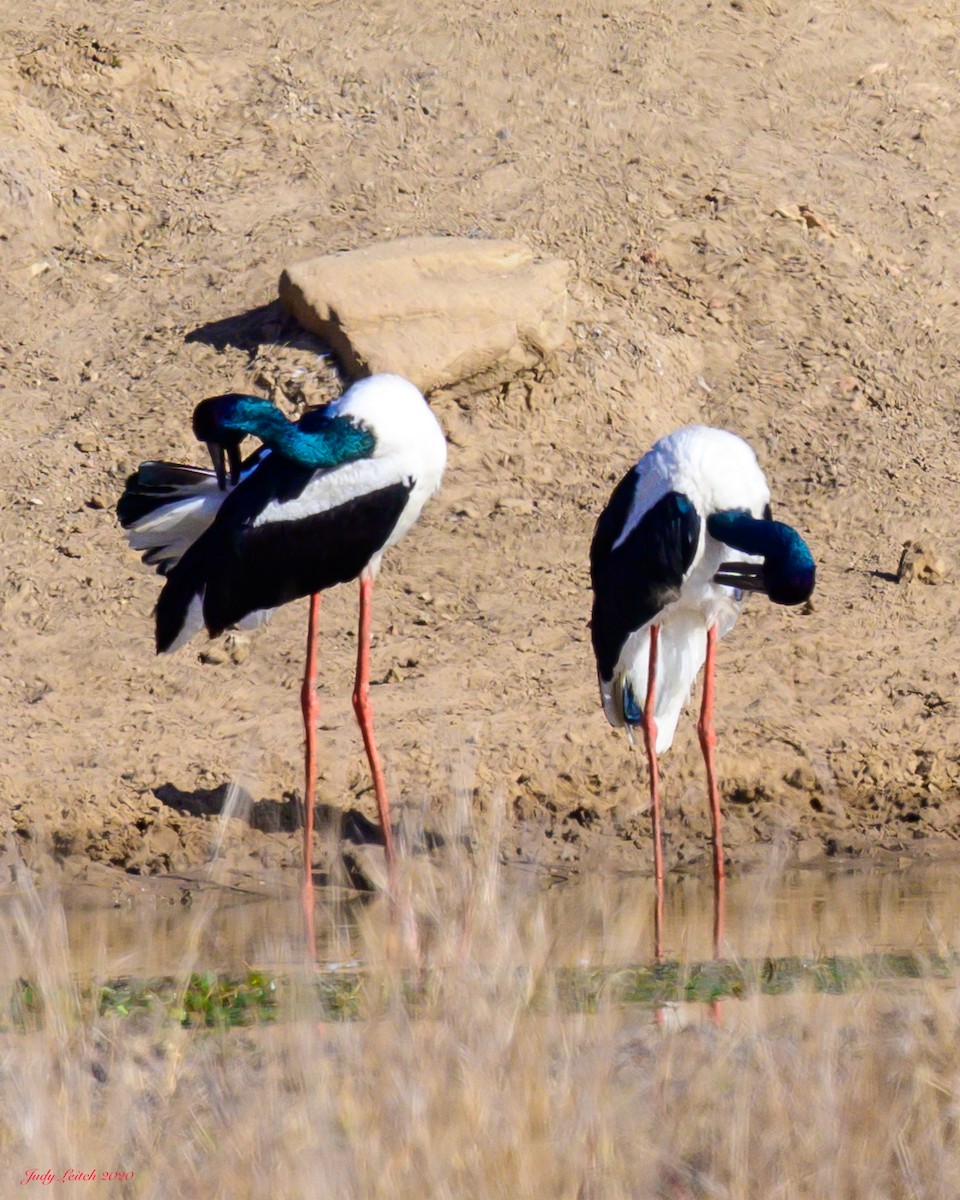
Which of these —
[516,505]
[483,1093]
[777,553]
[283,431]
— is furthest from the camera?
[516,505]

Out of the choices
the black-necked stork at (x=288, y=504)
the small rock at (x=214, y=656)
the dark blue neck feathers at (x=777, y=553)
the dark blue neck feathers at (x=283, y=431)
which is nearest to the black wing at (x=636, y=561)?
the dark blue neck feathers at (x=777, y=553)

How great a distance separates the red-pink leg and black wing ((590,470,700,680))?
36cm

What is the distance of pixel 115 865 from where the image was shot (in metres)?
7.65

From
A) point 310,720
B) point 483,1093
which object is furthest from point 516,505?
point 483,1093

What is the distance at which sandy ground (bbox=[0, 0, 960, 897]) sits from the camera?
8.17 metres

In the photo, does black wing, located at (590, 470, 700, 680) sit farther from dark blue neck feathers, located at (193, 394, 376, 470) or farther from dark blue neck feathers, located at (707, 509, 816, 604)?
dark blue neck feathers, located at (193, 394, 376, 470)

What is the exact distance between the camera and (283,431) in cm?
713

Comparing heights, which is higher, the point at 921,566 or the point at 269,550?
the point at 269,550

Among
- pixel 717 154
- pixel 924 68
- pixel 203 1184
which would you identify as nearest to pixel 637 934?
pixel 203 1184

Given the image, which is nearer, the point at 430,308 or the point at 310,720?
the point at 310,720

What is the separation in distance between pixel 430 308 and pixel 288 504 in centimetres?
330

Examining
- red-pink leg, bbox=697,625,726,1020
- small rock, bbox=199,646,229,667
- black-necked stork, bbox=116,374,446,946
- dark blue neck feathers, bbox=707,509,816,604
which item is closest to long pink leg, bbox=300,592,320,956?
black-necked stork, bbox=116,374,446,946

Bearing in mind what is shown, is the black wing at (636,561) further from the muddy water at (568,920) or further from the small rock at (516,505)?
the small rock at (516,505)

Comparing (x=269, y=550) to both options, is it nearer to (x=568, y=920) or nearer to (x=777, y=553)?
(x=777, y=553)
